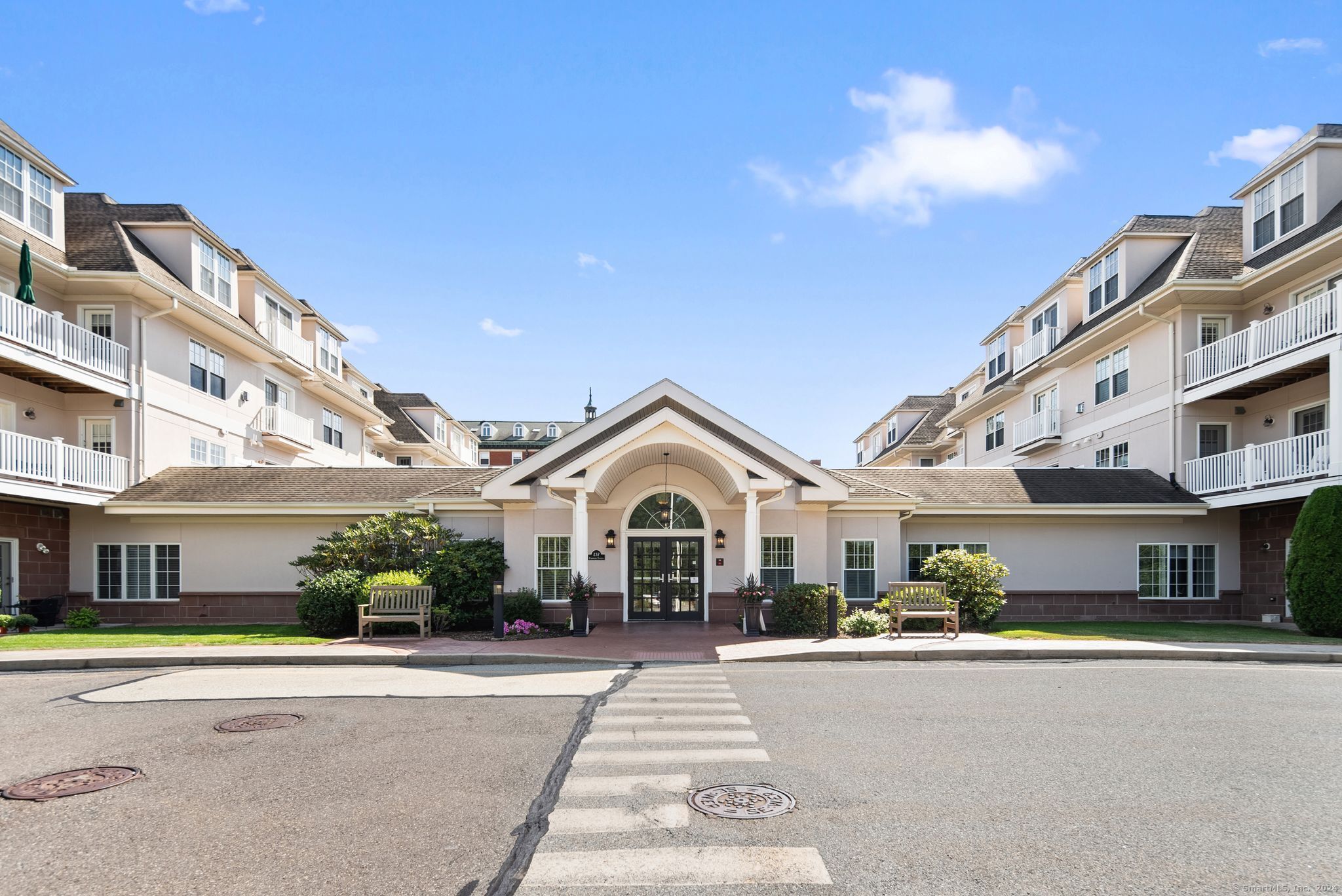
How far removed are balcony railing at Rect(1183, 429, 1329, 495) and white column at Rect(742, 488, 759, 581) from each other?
40.4 feet

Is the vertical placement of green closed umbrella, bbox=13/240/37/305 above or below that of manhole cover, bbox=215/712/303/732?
above

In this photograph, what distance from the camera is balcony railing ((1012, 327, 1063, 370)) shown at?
29.6 metres

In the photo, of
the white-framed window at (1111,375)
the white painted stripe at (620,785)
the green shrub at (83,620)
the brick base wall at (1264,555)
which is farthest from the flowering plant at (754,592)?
the green shrub at (83,620)

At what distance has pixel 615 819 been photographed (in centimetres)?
564

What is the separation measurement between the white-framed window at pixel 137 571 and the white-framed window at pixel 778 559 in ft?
49.3

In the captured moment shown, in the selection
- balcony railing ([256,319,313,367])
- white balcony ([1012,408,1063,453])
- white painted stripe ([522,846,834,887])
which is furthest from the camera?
white balcony ([1012,408,1063,453])

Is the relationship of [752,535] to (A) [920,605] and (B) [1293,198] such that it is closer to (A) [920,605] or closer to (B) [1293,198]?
(A) [920,605]

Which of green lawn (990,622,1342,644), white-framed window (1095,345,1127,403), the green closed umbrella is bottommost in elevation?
green lawn (990,622,1342,644)

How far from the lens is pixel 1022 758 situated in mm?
7113

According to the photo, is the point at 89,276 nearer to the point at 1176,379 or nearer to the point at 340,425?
the point at 340,425

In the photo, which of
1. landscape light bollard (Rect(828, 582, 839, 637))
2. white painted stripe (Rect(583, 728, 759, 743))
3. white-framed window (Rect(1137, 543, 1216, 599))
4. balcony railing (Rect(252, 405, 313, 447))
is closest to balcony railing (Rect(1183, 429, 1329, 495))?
white-framed window (Rect(1137, 543, 1216, 599))

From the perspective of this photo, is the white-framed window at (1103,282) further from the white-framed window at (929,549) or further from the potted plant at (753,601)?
the potted plant at (753,601)

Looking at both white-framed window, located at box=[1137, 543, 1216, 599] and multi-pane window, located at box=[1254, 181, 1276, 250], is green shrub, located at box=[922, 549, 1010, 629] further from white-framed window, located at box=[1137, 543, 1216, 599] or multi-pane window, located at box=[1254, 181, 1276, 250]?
multi-pane window, located at box=[1254, 181, 1276, 250]

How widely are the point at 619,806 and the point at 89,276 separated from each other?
2111 cm
